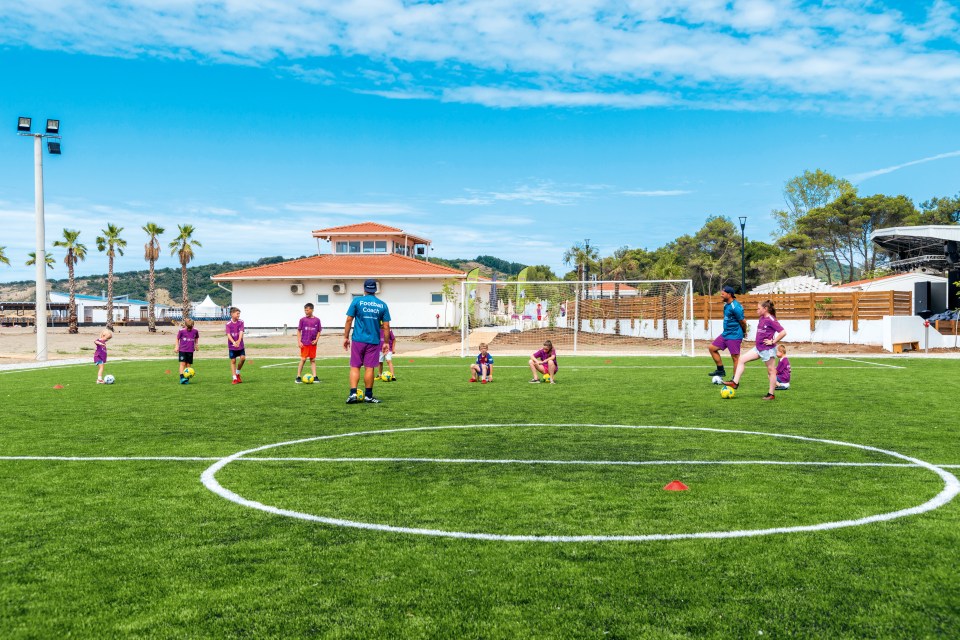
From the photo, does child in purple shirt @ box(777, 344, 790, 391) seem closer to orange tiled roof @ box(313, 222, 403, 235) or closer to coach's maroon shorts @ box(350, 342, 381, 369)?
coach's maroon shorts @ box(350, 342, 381, 369)

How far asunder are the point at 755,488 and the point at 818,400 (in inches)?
309

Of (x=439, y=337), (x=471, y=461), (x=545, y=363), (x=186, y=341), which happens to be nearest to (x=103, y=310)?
(x=439, y=337)

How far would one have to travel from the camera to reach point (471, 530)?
5051 millimetres

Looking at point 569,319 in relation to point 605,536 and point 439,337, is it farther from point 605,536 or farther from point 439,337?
point 605,536

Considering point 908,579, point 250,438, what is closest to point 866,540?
point 908,579

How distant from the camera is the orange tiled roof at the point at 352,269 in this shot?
170 ft

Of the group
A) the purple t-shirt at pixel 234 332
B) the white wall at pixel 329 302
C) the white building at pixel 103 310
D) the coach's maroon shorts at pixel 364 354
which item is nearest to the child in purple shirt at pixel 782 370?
the coach's maroon shorts at pixel 364 354

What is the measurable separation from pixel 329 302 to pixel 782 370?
42.4m

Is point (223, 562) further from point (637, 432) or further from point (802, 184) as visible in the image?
point (802, 184)

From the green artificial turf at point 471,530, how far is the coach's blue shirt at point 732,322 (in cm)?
349

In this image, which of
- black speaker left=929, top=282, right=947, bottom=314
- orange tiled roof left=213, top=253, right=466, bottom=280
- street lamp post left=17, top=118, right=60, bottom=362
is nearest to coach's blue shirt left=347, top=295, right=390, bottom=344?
street lamp post left=17, top=118, right=60, bottom=362

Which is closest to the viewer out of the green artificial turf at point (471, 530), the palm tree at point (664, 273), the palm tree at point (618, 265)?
the green artificial turf at point (471, 530)

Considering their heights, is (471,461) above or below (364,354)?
below

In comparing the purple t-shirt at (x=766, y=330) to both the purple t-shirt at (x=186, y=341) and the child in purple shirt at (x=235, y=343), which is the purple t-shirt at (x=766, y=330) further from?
the purple t-shirt at (x=186, y=341)
